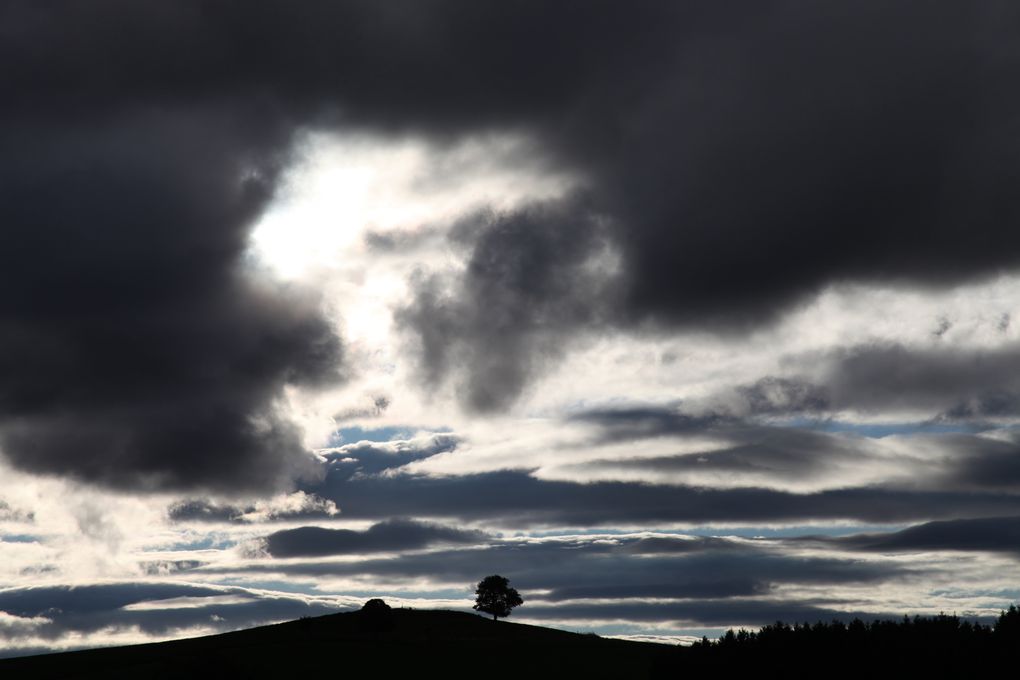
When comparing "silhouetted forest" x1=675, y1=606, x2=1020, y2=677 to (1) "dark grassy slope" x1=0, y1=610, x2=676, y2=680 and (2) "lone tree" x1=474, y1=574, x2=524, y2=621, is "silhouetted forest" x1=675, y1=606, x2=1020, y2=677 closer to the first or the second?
(1) "dark grassy slope" x1=0, y1=610, x2=676, y2=680

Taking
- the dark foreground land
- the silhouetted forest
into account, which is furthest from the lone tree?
the silhouetted forest

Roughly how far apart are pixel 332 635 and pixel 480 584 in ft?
125

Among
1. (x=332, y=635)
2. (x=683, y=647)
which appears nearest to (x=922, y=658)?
(x=683, y=647)

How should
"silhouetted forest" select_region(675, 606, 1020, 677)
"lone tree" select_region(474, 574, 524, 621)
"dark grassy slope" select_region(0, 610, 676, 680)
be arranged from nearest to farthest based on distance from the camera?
"silhouetted forest" select_region(675, 606, 1020, 677)
"dark grassy slope" select_region(0, 610, 676, 680)
"lone tree" select_region(474, 574, 524, 621)

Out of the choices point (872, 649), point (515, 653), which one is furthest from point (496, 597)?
point (872, 649)

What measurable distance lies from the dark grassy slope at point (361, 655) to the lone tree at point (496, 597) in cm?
1284

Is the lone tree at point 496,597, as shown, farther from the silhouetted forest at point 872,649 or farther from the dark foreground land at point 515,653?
the silhouetted forest at point 872,649

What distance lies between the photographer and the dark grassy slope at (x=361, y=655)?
Answer: 4385 inches

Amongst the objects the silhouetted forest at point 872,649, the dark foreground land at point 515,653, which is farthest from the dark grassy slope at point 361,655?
the silhouetted forest at point 872,649

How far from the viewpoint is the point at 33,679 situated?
11556 centimetres

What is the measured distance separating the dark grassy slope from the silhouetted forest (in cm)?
1909

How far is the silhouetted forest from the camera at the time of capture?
217 feet

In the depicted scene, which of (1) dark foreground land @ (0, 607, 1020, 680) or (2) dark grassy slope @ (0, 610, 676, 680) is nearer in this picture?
(1) dark foreground land @ (0, 607, 1020, 680)

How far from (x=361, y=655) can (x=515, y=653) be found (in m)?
19.2
